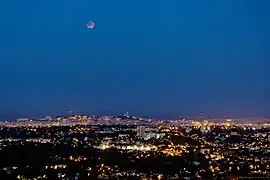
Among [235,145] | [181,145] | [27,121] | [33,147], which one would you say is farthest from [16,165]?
[27,121]

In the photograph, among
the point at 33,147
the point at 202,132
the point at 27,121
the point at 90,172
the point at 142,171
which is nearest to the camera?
the point at 90,172

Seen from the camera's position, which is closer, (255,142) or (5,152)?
(5,152)

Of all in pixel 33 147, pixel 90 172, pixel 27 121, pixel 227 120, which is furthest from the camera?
pixel 227 120

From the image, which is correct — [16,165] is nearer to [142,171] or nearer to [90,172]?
[90,172]

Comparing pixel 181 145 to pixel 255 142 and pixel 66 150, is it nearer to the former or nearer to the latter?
pixel 255 142

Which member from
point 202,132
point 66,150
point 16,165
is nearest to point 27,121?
point 202,132

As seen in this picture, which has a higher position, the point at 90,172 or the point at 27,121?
the point at 27,121

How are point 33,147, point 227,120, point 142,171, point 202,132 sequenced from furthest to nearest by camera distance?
point 227,120 → point 202,132 → point 33,147 → point 142,171

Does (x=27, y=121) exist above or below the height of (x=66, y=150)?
above

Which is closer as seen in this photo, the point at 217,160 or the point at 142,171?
the point at 142,171
